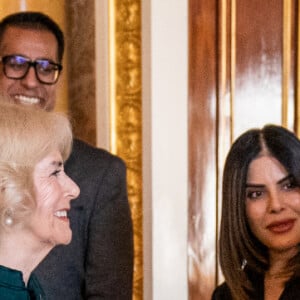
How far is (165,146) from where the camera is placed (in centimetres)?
225

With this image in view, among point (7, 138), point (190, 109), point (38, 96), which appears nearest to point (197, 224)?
point (190, 109)

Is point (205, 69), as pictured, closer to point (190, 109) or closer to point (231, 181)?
point (190, 109)

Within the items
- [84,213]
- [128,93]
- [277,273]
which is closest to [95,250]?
[84,213]

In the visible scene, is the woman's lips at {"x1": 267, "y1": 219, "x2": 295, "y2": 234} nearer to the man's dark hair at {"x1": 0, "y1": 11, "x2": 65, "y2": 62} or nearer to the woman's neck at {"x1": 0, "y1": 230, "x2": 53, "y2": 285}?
the woman's neck at {"x1": 0, "y1": 230, "x2": 53, "y2": 285}

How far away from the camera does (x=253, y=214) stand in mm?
1447

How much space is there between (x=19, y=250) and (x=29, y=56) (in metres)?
0.66

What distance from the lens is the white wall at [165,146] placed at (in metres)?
2.23

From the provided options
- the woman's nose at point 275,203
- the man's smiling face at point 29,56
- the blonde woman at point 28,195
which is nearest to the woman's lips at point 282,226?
the woman's nose at point 275,203

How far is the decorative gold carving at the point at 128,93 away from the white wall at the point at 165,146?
33mm

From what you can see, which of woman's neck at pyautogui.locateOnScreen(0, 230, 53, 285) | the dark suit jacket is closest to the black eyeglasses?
the dark suit jacket

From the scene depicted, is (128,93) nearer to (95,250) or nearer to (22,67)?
(22,67)

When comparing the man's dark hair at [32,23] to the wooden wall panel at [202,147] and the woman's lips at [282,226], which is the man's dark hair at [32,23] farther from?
the woman's lips at [282,226]

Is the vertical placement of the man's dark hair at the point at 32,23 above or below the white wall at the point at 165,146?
above

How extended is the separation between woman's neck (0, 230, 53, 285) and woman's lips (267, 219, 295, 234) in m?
0.49
